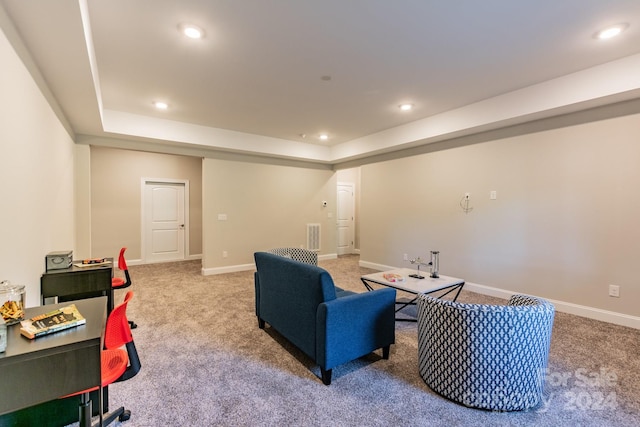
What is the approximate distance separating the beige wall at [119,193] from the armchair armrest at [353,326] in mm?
5896

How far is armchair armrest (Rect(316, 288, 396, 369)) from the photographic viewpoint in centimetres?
219

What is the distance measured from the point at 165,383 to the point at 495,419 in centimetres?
230

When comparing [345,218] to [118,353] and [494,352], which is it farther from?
[118,353]

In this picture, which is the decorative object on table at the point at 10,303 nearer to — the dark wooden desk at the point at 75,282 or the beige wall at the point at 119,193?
the dark wooden desk at the point at 75,282

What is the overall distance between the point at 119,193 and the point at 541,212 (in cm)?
755

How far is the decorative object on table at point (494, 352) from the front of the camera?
6.11 feet

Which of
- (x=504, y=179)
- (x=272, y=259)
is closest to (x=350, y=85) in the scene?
(x=272, y=259)

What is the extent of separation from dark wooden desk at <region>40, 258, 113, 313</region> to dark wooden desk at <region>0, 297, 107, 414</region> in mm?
1438

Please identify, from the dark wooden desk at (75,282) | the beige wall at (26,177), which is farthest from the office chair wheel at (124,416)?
the dark wooden desk at (75,282)

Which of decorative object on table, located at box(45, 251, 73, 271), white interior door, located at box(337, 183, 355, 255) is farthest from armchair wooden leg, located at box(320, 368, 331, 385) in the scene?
white interior door, located at box(337, 183, 355, 255)

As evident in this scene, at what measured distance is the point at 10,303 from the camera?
151 cm

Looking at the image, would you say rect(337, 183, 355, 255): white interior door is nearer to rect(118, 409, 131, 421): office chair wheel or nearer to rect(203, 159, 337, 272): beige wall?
rect(203, 159, 337, 272): beige wall

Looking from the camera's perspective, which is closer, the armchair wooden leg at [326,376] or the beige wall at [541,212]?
the armchair wooden leg at [326,376]

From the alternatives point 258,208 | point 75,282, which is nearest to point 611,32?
point 75,282
